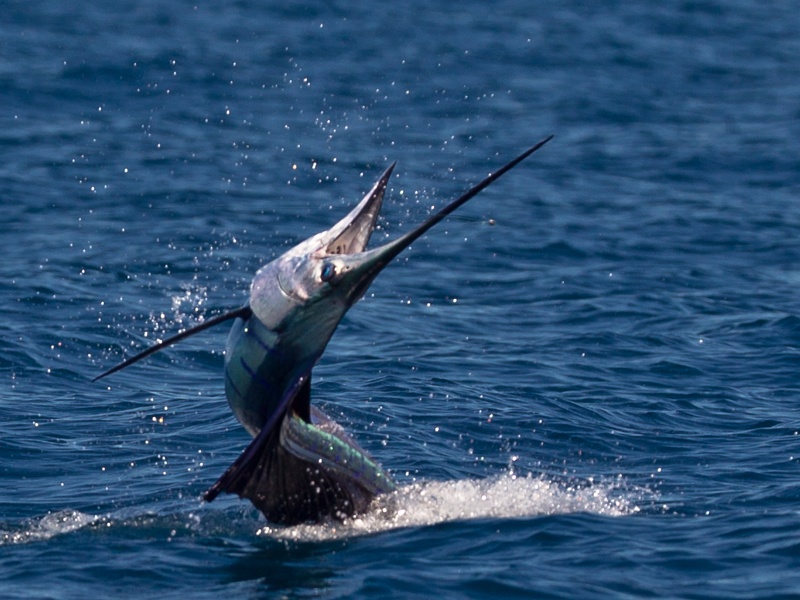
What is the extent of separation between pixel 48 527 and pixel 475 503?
2646mm

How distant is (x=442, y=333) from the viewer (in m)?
A: 14.0

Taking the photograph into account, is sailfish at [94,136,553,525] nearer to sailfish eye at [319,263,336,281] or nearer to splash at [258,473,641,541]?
sailfish eye at [319,263,336,281]

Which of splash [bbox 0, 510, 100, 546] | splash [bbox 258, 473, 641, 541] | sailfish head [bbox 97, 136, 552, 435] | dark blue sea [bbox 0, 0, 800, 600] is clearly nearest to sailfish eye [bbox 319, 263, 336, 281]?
sailfish head [bbox 97, 136, 552, 435]

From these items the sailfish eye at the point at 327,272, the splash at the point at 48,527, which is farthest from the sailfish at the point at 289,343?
the splash at the point at 48,527

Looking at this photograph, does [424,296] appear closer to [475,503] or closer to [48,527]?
[475,503]

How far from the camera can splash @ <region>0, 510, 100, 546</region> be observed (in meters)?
8.34

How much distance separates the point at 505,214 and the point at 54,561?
1161 centimetres

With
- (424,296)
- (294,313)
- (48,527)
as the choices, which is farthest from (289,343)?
(424,296)

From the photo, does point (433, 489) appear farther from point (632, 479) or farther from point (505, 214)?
point (505, 214)

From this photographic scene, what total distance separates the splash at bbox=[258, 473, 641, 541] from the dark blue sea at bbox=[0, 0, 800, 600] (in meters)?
0.03

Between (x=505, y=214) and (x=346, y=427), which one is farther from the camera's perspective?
(x=505, y=214)

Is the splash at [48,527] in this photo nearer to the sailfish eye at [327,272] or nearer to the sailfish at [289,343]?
the sailfish at [289,343]

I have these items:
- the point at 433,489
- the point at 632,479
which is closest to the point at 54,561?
the point at 433,489

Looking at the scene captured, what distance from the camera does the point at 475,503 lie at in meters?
8.89
